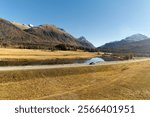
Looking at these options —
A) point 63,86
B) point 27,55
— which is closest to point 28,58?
point 27,55

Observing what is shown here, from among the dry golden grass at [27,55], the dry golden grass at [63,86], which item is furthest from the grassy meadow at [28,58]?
the dry golden grass at [63,86]

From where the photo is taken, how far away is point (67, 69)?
48031 mm

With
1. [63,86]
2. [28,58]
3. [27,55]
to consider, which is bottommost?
[63,86]

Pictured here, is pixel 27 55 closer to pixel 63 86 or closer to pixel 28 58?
pixel 28 58

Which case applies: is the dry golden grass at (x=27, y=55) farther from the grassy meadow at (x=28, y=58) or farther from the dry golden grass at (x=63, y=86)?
the dry golden grass at (x=63, y=86)

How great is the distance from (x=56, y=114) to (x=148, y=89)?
22.1 meters

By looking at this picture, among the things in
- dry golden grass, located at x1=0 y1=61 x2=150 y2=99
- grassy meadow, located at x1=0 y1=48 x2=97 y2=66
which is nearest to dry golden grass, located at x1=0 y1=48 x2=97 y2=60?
grassy meadow, located at x1=0 y1=48 x2=97 y2=66

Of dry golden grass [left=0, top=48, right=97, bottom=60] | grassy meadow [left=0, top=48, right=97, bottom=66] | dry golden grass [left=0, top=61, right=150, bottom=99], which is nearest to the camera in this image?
dry golden grass [left=0, top=61, right=150, bottom=99]

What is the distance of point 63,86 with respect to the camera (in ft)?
119

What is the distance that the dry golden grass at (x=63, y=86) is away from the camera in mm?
28894

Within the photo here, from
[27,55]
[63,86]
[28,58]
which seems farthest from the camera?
[27,55]

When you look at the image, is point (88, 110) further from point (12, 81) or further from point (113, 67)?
point (113, 67)

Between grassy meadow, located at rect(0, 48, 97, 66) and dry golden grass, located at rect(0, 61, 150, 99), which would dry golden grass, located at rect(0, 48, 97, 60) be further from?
dry golden grass, located at rect(0, 61, 150, 99)

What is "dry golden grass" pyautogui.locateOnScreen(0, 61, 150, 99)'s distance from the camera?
94.8 feet
